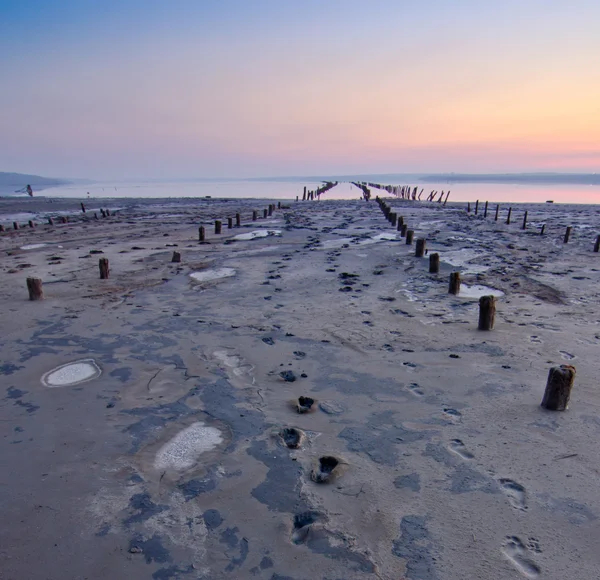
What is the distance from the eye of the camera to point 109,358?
6523 millimetres

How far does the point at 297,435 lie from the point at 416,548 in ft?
5.57

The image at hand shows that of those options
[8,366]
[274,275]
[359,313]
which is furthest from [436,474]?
[274,275]

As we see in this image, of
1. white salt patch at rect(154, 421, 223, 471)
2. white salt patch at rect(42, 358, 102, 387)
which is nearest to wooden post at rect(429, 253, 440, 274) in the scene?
white salt patch at rect(154, 421, 223, 471)

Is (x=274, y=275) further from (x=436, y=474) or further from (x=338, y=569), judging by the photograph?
(x=338, y=569)

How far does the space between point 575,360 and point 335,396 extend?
3688 millimetres

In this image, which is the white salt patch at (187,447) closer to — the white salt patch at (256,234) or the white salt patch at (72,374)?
the white salt patch at (72,374)

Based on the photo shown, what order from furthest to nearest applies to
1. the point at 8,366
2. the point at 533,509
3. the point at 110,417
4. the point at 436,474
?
the point at 8,366
the point at 110,417
the point at 436,474
the point at 533,509

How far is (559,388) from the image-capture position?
191 inches

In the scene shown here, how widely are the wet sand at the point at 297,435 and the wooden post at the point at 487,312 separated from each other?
0.78ft

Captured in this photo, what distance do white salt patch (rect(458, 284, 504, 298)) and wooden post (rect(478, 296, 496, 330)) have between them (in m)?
2.24

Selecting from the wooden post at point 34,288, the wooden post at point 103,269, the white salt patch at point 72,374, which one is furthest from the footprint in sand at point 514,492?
the wooden post at point 103,269

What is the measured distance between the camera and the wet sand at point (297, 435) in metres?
3.23

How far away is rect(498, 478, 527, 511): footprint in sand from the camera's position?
3652 millimetres

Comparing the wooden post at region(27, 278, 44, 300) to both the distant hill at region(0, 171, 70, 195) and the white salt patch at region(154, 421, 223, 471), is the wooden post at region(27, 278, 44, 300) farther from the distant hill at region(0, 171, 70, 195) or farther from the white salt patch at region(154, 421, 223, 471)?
the distant hill at region(0, 171, 70, 195)
